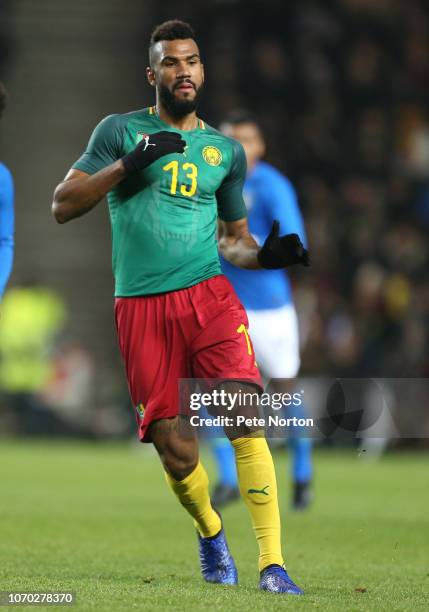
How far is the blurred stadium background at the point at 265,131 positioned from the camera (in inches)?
654

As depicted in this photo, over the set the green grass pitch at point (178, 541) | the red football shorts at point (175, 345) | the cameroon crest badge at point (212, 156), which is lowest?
the green grass pitch at point (178, 541)

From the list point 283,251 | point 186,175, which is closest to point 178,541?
point 283,251

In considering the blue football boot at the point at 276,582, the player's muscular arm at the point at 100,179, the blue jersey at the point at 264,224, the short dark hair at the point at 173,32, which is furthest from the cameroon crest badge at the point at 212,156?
the blue jersey at the point at 264,224

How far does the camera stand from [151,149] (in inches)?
208

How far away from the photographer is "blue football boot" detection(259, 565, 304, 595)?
5.18 m

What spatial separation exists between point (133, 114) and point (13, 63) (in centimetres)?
1464

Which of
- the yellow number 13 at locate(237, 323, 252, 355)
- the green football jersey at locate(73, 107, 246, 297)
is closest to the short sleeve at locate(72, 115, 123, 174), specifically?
the green football jersey at locate(73, 107, 246, 297)

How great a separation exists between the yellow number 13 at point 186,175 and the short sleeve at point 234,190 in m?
0.23

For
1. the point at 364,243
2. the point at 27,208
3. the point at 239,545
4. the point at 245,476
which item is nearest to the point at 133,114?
the point at 245,476

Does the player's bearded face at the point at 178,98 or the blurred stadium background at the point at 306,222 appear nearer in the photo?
the player's bearded face at the point at 178,98

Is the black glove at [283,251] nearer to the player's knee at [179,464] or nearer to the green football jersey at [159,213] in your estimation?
the green football jersey at [159,213]

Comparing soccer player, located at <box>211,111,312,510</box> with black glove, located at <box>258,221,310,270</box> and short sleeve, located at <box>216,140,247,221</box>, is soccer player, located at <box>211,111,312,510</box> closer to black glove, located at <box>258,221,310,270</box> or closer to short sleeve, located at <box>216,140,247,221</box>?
short sleeve, located at <box>216,140,247,221</box>

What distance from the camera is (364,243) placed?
16.3 metres

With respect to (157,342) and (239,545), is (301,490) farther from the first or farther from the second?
(157,342)
